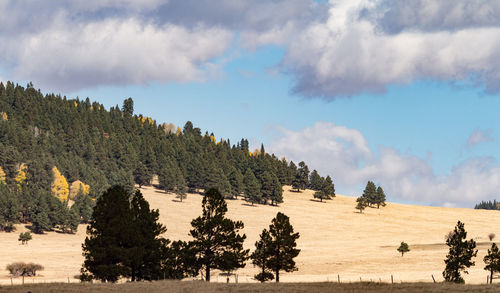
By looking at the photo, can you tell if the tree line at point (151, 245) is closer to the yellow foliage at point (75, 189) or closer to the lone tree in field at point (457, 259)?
the lone tree in field at point (457, 259)

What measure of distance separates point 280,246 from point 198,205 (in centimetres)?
11647

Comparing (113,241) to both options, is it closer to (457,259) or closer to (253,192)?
(457,259)

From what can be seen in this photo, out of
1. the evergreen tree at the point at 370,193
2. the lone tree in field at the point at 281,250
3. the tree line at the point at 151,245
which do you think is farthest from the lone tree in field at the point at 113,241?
the evergreen tree at the point at 370,193

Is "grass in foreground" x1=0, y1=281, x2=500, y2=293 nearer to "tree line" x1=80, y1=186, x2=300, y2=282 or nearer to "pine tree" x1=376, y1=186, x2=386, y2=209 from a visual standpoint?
"tree line" x1=80, y1=186, x2=300, y2=282

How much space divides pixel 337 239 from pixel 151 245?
83745mm

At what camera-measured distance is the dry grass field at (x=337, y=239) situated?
75875 mm

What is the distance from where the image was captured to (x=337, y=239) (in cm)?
13088

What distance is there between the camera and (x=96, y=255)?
49.0 meters

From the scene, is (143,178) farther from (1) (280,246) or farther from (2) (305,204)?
(1) (280,246)

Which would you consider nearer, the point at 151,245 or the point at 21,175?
the point at 151,245

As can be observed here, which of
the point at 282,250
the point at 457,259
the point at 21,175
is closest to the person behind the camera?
the point at 282,250

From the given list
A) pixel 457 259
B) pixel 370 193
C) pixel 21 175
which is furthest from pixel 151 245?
pixel 370 193

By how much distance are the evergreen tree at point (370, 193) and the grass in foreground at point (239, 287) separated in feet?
496

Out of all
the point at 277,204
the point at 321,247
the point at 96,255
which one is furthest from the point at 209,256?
the point at 277,204
